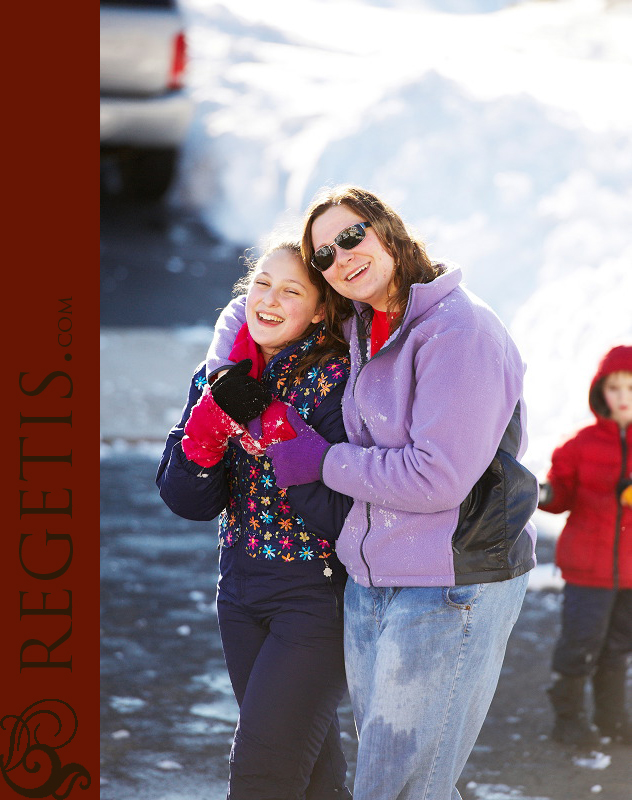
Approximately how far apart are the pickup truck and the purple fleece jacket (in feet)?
29.2

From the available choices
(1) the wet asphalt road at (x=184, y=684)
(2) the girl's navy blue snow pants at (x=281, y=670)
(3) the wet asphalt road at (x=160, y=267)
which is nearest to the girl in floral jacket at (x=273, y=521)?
(2) the girl's navy blue snow pants at (x=281, y=670)

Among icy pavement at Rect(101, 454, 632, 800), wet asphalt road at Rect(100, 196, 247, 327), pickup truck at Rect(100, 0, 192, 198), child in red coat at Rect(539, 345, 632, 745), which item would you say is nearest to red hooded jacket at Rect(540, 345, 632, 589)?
child in red coat at Rect(539, 345, 632, 745)

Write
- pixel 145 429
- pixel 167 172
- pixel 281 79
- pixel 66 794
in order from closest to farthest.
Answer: pixel 66 794 < pixel 145 429 < pixel 167 172 < pixel 281 79

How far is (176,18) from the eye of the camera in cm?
1105

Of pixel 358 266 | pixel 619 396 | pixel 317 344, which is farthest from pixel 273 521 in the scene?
pixel 619 396

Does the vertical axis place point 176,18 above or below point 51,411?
above

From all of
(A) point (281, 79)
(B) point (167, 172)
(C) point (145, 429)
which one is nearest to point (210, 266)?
(B) point (167, 172)

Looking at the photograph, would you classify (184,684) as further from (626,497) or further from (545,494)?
(626,497)

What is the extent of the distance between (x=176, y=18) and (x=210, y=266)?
2.62m

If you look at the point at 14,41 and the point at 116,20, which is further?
the point at 116,20

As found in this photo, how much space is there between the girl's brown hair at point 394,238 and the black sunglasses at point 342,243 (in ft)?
0.11

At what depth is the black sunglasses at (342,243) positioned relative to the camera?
8.57 feet

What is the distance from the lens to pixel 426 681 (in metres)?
2.50

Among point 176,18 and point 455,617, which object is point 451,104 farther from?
point 455,617
